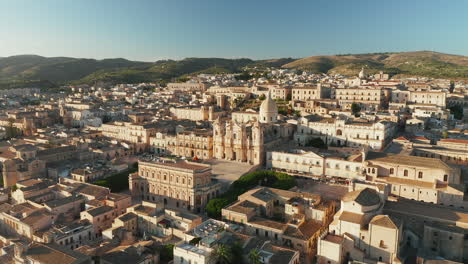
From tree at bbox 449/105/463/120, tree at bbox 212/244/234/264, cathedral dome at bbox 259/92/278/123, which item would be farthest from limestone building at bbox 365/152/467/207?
tree at bbox 449/105/463/120

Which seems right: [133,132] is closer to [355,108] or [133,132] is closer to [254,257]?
[355,108]

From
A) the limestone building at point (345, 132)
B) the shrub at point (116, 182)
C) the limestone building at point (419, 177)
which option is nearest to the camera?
the limestone building at point (419, 177)

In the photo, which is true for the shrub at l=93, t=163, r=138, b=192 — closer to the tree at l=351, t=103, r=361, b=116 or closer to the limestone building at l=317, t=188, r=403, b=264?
the limestone building at l=317, t=188, r=403, b=264

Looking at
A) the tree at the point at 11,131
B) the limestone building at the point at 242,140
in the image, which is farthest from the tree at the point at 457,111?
the tree at the point at 11,131

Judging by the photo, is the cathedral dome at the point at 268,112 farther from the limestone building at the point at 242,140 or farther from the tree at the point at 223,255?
the tree at the point at 223,255

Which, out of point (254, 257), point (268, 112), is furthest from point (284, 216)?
point (268, 112)
